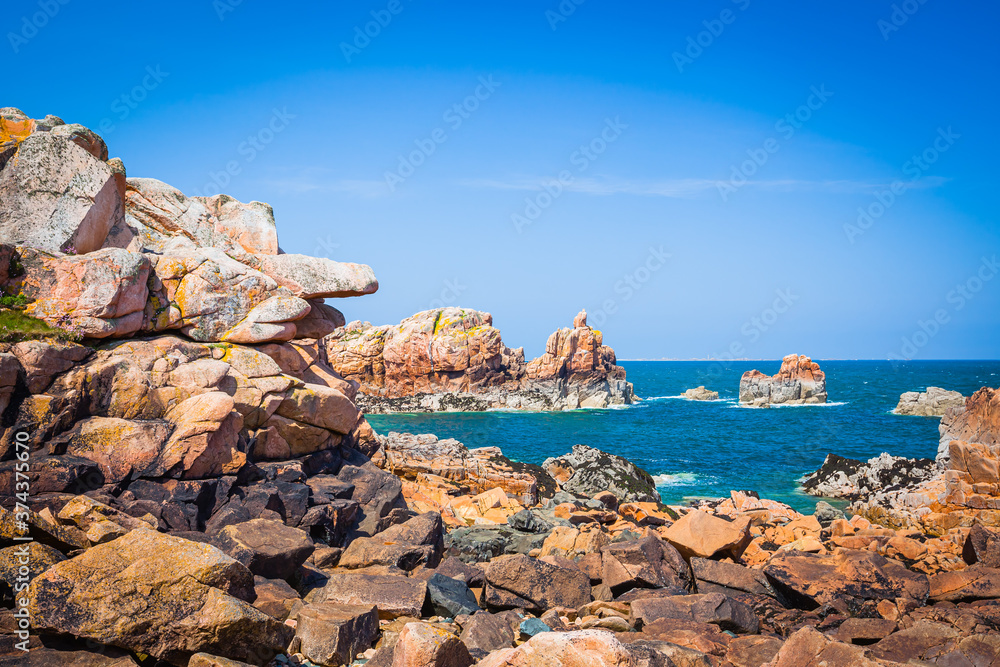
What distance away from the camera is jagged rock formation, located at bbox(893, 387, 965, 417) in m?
80.8

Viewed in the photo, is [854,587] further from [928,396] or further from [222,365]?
[928,396]

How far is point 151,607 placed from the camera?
7.28 m

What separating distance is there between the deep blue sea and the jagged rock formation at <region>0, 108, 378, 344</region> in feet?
81.0

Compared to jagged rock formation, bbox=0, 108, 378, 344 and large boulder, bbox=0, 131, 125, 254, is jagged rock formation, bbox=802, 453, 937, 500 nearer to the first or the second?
jagged rock formation, bbox=0, 108, 378, 344

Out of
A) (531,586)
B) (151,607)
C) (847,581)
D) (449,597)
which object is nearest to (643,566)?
(531,586)

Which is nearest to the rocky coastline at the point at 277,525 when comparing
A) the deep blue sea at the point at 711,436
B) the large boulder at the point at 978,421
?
the large boulder at the point at 978,421

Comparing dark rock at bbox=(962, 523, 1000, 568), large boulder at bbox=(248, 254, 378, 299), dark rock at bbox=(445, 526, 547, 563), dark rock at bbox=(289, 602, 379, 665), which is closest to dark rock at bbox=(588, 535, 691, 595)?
dark rock at bbox=(445, 526, 547, 563)

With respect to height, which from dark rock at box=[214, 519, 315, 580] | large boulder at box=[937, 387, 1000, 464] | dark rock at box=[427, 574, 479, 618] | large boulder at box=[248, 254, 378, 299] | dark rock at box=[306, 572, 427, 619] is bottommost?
dark rock at box=[427, 574, 479, 618]

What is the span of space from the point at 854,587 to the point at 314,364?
53.4 ft

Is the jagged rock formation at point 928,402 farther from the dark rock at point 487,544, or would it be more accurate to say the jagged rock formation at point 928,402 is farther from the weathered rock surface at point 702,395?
the dark rock at point 487,544

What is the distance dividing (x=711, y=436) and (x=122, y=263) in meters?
61.9

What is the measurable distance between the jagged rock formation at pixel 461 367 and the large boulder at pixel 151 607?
288ft

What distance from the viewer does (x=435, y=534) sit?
1495cm

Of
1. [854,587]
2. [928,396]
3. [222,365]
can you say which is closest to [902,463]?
[854,587]
